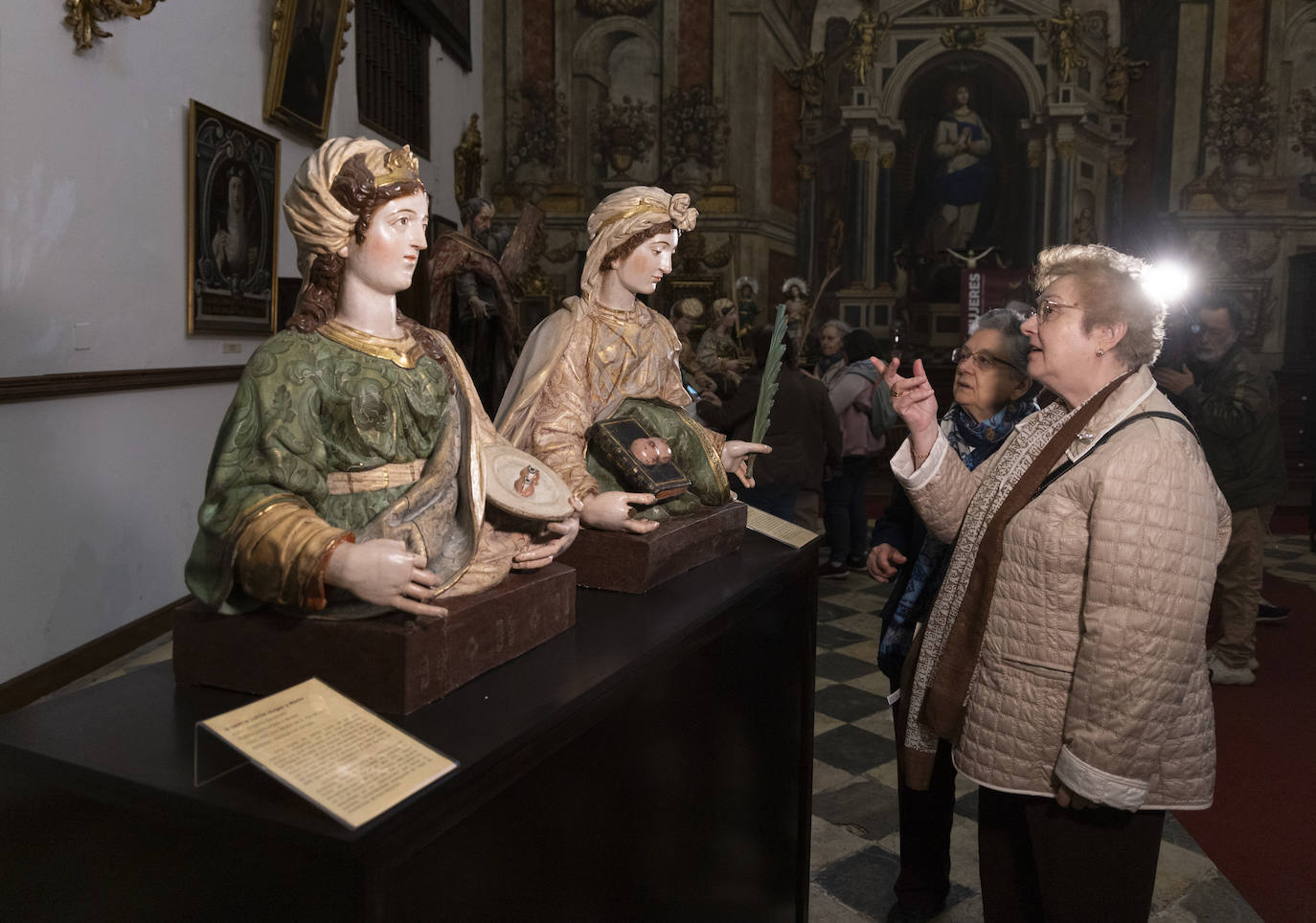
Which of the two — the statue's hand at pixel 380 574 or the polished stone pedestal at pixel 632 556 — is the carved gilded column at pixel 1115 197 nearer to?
the polished stone pedestal at pixel 632 556

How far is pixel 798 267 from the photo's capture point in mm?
14039

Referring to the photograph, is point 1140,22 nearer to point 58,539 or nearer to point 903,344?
point 903,344

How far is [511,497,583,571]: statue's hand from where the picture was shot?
1.91 meters

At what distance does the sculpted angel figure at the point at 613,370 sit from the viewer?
8.13 ft

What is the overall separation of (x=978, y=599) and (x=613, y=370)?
1072 millimetres

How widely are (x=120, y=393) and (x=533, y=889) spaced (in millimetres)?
4116

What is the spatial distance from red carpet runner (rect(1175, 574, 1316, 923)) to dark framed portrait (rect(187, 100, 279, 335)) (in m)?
5.30

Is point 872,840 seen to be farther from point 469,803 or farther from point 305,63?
point 305,63

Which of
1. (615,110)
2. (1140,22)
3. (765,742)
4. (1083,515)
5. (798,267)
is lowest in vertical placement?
(765,742)

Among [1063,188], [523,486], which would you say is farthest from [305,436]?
[1063,188]

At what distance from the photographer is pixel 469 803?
1.41 m

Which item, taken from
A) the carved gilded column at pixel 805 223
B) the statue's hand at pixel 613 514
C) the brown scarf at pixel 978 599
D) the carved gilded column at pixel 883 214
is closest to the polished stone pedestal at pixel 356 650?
the statue's hand at pixel 613 514

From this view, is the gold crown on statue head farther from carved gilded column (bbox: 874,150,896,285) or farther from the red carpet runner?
carved gilded column (bbox: 874,150,896,285)

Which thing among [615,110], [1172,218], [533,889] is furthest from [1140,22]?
[533,889]
